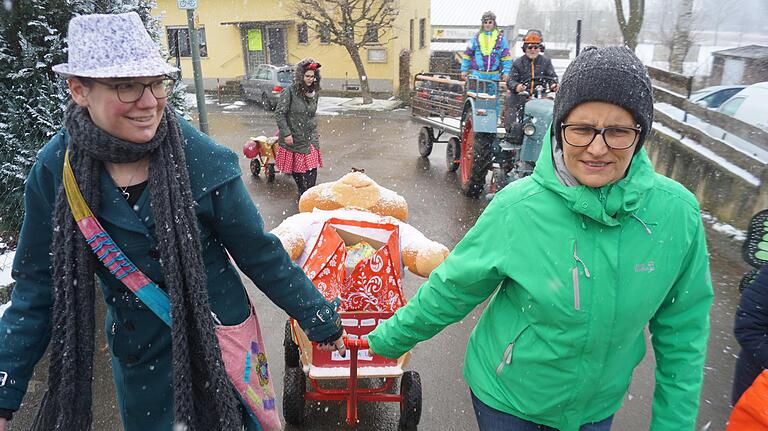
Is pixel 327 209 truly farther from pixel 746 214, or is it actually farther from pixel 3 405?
pixel 746 214

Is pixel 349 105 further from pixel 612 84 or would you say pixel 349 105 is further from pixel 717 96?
pixel 612 84

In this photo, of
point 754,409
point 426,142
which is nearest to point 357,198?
point 754,409

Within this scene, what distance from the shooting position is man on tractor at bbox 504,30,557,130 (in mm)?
7203

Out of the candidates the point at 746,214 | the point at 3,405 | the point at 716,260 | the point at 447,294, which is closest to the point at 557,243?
the point at 447,294

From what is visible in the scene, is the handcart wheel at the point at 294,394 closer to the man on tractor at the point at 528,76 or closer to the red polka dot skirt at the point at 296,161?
A: the red polka dot skirt at the point at 296,161

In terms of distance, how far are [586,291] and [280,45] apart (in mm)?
23526

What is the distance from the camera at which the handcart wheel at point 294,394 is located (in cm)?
302

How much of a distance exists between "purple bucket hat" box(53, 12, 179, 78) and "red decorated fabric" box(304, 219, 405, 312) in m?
1.67

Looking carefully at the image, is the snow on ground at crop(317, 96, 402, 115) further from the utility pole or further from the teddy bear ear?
the teddy bear ear

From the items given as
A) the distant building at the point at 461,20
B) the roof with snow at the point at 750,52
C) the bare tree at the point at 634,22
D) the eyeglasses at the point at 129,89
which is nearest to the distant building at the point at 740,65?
the roof with snow at the point at 750,52

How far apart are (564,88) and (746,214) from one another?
5.85 metres

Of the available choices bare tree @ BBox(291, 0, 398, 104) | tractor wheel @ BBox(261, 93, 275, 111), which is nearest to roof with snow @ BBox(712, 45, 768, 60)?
bare tree @ BBox(291, 0, 398, 104)

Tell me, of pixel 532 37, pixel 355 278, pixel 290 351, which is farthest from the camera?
pixel 532 37

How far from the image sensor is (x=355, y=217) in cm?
369
